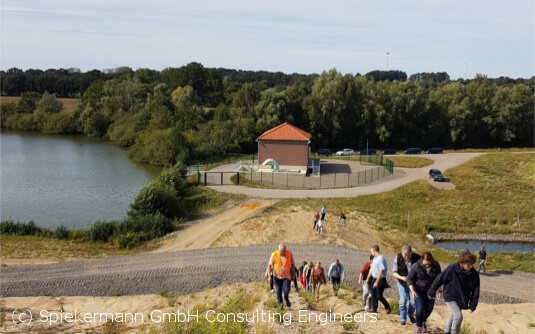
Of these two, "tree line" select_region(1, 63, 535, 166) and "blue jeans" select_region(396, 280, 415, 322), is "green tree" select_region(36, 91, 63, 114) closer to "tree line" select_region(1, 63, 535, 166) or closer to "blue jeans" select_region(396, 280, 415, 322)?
"tree line" select_region(1, 63, 535, 166)

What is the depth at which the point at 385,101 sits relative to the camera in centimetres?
6650

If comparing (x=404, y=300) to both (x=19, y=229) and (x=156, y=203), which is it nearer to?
(x=156, y=203)

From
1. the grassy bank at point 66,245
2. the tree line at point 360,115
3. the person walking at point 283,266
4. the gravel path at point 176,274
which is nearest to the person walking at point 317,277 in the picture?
the person walking at point 283,266

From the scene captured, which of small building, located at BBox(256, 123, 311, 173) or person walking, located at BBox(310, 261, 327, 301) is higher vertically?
small building, located at BBox(256, 123, 311, 173)

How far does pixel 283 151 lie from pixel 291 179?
331cm

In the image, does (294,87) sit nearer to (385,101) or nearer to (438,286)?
(385,101)

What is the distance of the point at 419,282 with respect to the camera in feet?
26.8

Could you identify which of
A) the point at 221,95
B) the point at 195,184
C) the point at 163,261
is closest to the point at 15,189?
the point at 195,184

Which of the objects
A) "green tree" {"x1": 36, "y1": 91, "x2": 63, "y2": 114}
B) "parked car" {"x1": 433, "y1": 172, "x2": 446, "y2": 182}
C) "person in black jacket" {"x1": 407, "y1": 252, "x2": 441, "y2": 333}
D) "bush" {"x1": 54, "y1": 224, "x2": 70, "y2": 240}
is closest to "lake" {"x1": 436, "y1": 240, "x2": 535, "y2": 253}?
"parked car" {"x1": 433, "y1": 172, "x2": 446, "y2": 182}

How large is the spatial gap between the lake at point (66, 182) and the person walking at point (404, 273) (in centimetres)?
2270

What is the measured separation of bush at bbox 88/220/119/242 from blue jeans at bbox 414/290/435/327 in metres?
19.3

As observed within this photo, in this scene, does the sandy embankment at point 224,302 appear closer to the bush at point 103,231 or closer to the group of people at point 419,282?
the group of people at point 419,282

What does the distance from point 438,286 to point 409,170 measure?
3599 centimetres

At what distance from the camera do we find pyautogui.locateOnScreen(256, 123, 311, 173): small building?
38500 mm
